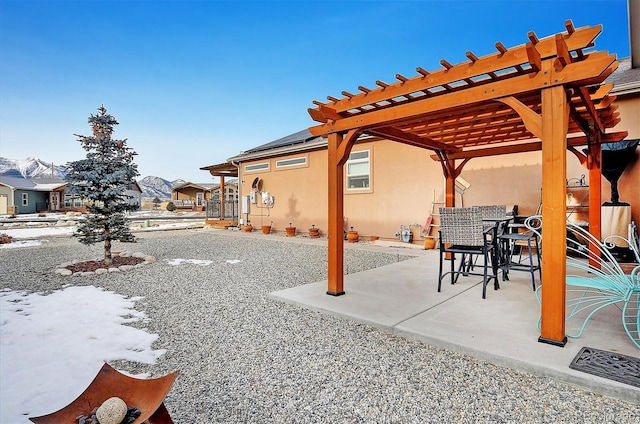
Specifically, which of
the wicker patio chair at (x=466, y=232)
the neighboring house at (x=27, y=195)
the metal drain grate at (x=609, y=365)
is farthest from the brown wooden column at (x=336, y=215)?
the neighboring house at (x=27, y=195)

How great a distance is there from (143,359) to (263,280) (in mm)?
2545

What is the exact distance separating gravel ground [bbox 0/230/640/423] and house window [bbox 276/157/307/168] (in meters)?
7.22

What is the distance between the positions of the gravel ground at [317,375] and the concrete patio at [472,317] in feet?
0.25

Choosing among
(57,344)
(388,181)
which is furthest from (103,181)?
(388,181)

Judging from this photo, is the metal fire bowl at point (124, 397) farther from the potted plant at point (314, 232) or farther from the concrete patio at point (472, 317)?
the potted plant at point (314, 232)

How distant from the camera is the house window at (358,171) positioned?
939 cm

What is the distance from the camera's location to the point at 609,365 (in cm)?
208

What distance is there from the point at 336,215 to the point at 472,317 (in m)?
1.75

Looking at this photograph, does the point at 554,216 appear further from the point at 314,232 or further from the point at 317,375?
the point at 314,232

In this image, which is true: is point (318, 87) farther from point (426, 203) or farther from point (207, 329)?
point (207, 329)

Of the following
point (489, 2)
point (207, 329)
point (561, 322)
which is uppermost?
point (489, 2)

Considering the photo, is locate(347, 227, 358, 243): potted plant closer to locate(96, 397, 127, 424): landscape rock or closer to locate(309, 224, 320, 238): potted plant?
A: locate(309, 224, 320, 238): potted plant

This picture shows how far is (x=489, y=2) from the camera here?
11164 millimetres

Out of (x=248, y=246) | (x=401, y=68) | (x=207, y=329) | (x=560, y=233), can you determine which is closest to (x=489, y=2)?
(x=401, y=68)
